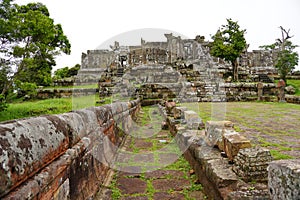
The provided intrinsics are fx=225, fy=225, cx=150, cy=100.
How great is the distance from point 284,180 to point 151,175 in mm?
2231

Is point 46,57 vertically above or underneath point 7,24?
underneath

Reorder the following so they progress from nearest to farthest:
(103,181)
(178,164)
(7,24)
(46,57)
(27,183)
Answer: (27,183)
(103,181)
(178,164)
(7,24)
(46,57)

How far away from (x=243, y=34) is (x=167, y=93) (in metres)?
9.96

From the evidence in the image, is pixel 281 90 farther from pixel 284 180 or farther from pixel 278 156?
pixel 284 180

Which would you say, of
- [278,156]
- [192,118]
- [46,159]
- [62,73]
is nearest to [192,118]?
[192,118]

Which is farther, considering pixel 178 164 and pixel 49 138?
pixel 178 164

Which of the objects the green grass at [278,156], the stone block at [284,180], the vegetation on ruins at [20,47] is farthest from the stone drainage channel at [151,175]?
the vegetation on ruins at [20,47]

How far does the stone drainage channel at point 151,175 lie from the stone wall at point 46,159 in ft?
2.05

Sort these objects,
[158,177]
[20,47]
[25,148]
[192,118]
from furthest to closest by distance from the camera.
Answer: [20,47], [192,118], [158,177], [25,148]

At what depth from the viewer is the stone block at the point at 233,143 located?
7.25 feet

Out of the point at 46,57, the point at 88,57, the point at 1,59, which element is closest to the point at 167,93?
the point at 46,57

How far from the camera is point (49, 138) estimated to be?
1318 mm

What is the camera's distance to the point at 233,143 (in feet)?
7.41

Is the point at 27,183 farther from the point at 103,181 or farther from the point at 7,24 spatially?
the point at 7,24
